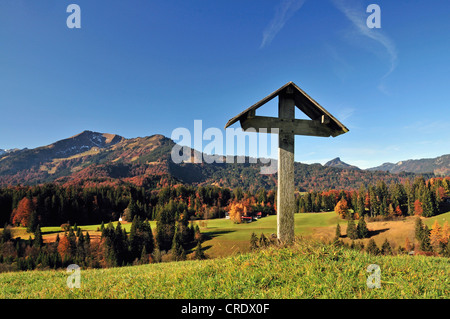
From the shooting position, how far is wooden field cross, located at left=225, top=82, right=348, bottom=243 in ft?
22.8

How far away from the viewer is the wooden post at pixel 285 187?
22.8 feet

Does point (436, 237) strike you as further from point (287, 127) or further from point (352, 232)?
point (287, 127)

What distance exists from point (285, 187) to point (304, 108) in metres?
3.05

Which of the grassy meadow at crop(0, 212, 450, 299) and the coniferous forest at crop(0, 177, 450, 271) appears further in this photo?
the coniferous forest at crop(0, 177, 450, 271)

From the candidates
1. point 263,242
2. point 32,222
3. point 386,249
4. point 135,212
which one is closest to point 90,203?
point 135,212

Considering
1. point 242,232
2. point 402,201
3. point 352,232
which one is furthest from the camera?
point 402,201

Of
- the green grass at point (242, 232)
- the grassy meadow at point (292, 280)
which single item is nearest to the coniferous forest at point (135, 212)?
the green grass at point (242, 232)

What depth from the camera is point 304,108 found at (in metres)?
8.02

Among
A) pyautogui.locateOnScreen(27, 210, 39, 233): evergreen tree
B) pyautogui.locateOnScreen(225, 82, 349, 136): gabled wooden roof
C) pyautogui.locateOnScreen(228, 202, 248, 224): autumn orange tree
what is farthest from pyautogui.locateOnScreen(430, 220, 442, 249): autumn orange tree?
pyautogui.locateOnScreen(27, 210, 39, 233): evergreen tree

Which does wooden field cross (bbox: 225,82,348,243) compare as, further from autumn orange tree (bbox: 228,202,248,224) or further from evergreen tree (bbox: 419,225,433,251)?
autumn orange tree (bbox: 228,202,248,224)

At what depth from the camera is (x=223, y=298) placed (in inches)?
175

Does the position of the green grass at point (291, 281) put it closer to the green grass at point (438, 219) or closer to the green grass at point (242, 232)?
the green grass at point (242, 232)
